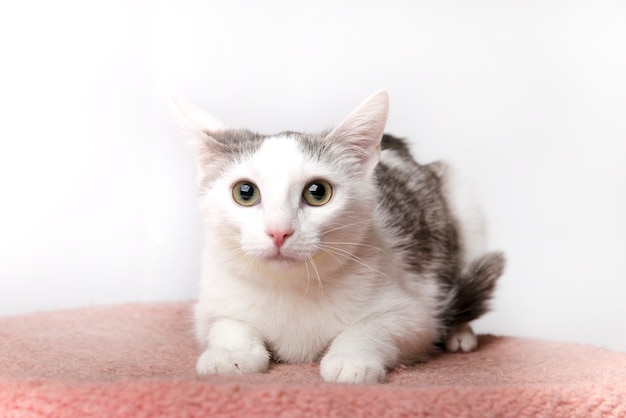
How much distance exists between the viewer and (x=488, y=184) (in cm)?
230

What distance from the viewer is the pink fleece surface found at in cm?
103

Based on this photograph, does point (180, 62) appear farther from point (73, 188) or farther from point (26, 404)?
point (26, 404)

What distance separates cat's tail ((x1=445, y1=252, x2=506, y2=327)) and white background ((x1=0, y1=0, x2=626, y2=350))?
532 mm

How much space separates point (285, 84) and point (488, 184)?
0.74 metres

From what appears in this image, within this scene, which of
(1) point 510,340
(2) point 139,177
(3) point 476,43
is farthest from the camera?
(2) point 139,177

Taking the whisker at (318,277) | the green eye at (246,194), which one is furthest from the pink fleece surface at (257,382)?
the green eye at (246,194)

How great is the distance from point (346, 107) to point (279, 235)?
1057mm

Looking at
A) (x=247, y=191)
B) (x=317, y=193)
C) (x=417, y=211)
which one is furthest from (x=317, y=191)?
(x=417, y=211)

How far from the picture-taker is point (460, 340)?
6.05 feet

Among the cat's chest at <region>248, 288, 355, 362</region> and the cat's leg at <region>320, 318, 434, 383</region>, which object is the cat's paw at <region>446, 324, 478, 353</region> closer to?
the cat's leg at <region>320, 318, 434, 383</region>

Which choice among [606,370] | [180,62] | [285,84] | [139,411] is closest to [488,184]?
[285,84]

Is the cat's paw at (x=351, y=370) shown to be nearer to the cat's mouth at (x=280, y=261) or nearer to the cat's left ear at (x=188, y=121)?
the cat's mouth at (x=280, y=261)

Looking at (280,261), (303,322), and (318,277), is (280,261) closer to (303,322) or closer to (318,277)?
(318,277)

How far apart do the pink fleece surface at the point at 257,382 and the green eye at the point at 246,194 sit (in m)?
0.34
